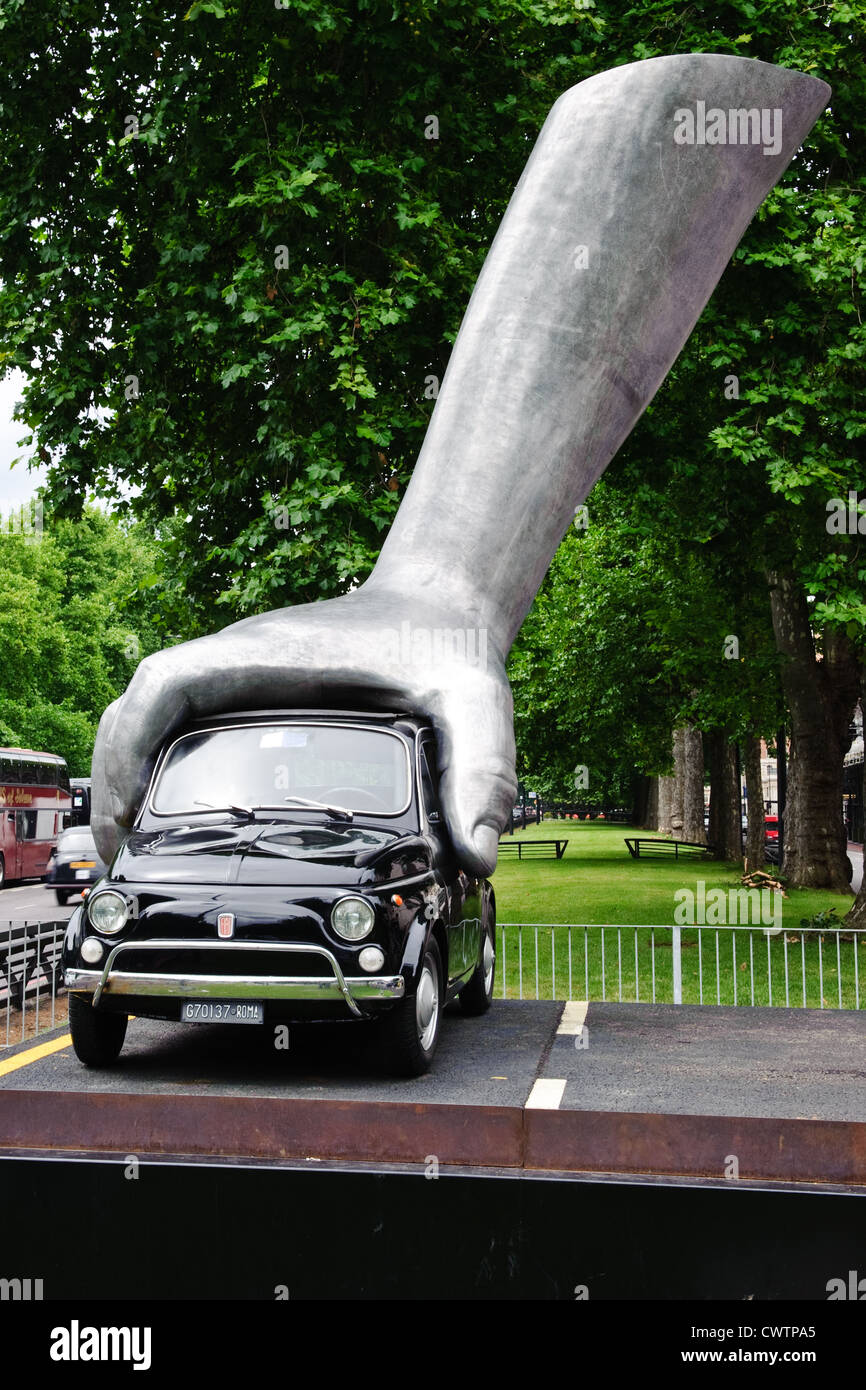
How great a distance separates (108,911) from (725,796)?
29.2 meters

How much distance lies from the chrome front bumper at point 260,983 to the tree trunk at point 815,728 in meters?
15.8

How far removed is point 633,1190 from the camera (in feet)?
16.3

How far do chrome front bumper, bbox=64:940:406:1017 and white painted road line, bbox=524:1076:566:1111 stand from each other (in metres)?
0.78

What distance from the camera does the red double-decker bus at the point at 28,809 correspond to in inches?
1288

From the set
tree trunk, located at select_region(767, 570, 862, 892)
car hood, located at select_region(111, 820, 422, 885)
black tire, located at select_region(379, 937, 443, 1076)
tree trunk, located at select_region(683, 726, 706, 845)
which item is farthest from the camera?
tree trunk, located at select_region(683, 726, 706, 845)

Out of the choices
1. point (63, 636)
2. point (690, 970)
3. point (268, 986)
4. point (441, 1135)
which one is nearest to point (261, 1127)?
point (441, 1135)

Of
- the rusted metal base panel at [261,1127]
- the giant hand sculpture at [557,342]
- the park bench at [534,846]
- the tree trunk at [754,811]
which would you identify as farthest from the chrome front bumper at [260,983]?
the park bench at [534,846]

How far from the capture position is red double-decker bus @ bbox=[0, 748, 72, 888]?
32.7m

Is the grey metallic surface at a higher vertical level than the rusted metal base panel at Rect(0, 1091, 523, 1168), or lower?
higher

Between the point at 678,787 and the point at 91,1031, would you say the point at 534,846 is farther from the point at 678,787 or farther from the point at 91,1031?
the point at 91,1031

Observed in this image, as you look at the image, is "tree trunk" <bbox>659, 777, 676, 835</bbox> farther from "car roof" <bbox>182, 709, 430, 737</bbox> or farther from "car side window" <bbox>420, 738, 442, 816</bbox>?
"car roof" <bbox>182, 709, 430, 737</bbox>

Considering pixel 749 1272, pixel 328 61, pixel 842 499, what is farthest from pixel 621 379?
pixel 749 1272

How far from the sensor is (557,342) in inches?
377

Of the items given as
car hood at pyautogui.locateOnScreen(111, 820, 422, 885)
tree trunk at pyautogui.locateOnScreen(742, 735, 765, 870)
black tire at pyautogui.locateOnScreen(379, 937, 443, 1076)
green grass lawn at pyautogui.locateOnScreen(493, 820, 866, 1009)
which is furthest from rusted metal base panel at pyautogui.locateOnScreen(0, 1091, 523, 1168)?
tree trunk at pyautogui.locateOnScreen(742, 735, 765, 870)
